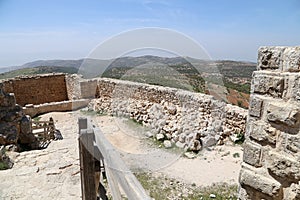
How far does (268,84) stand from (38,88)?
40.7 feet

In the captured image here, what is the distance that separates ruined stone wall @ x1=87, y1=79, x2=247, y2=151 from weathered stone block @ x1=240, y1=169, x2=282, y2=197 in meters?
4.59

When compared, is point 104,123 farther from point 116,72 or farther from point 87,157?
point 87,157

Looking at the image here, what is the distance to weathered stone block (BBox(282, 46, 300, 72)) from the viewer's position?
1341 mm

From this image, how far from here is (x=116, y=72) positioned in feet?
37.4

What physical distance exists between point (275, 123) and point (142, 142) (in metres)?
5.74

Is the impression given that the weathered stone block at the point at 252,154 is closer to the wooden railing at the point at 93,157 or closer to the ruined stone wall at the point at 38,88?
the wooden railing at the point at 93,157

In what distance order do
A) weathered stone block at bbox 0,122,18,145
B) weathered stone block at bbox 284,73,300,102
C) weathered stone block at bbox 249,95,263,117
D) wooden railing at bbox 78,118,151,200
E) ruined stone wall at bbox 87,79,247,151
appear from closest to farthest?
1. weathered stone block at bbox 284,73,300,102
2. weathered stone block at bbox 249,95,263,117
3. wooden railing at bbox 78,118,151,200
4. weathered stone block at bbox 0,122,18,145
5. ruined stone wall at bbox 87,79,247,151

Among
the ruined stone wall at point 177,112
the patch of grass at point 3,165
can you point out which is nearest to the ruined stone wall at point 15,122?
the patch of grass at point 3,165

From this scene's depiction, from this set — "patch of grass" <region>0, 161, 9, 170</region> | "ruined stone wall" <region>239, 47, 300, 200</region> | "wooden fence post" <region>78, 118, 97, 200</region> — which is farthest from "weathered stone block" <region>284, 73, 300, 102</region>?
"patch of grass" <region>0, 161, 9, 170</region>

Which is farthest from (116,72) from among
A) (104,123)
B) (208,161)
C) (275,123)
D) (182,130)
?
(275,123)

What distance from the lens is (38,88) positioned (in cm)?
1215

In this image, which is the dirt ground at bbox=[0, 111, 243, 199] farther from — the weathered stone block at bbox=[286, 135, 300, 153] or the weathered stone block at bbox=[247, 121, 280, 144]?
the weathered stone block at bbox=[286, 135, 300, 153]

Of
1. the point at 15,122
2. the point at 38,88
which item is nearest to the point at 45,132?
the point at 15,122

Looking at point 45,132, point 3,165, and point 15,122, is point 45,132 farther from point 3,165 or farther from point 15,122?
point 3,165
